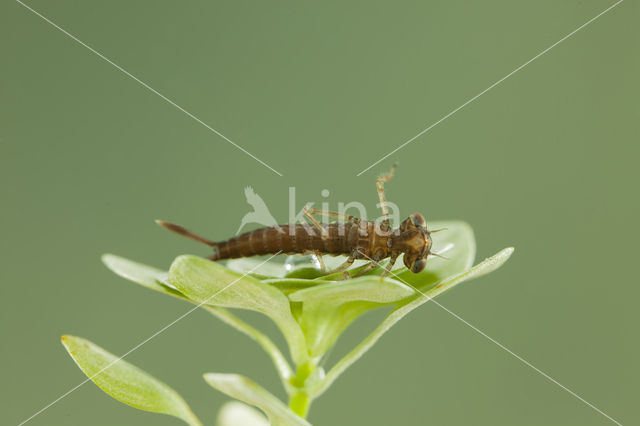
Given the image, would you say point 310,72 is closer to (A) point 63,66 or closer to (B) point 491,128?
(B) point 491,128

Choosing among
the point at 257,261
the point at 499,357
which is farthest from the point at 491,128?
the point at 257,261

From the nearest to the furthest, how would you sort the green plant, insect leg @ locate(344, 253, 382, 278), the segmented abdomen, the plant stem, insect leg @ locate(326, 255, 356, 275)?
the green plant
the plant stem
insect leg @ locate(344, 253, 382, 278)
insect leg @ locate(326, 255, 356, 275)
the segmented abdomen

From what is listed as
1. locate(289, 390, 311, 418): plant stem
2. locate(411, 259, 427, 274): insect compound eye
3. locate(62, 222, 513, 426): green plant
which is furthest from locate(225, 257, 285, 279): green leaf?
locate(289, 390, 311, 418): plant stem

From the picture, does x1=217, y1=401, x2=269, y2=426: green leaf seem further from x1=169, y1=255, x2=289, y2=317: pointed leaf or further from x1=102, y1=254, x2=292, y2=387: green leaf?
x1=169, y1=255, x2=289, y2=317: pointed leaf

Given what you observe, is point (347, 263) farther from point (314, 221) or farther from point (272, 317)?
point (272, 317)

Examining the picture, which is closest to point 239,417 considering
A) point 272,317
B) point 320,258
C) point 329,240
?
point 272,317

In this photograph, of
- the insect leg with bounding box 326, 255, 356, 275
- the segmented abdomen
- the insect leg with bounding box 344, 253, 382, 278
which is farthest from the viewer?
the segmented abdomen

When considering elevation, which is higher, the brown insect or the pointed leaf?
the brown insect
